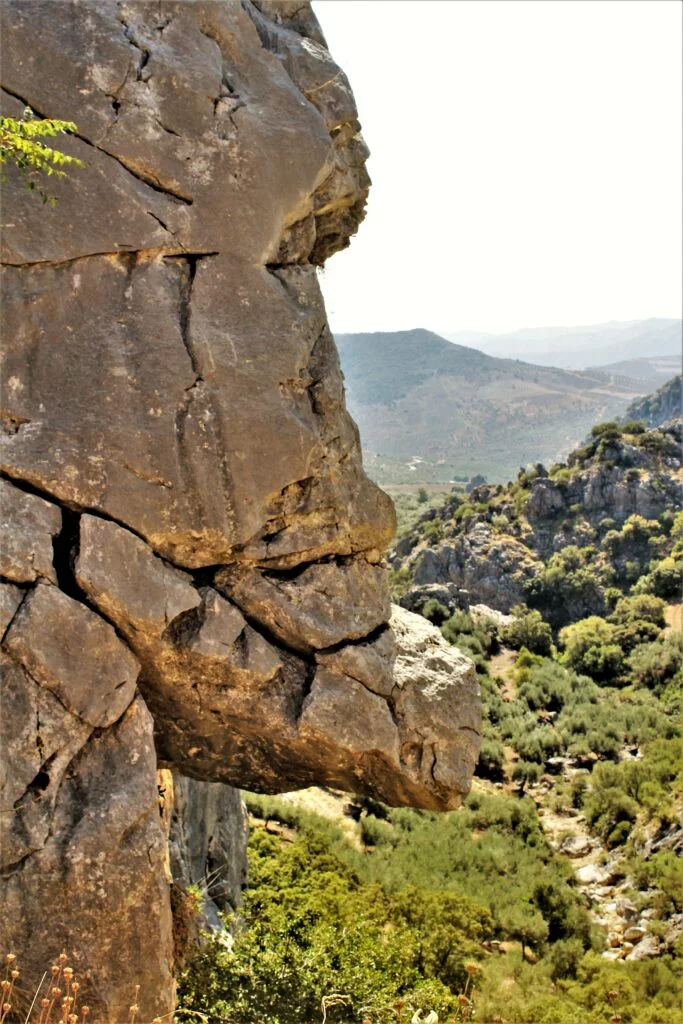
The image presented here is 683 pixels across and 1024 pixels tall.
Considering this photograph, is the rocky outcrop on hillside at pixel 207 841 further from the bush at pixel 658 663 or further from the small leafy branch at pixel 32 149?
the bush at pixel 658 663

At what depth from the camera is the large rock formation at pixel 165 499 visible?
577 centimetres

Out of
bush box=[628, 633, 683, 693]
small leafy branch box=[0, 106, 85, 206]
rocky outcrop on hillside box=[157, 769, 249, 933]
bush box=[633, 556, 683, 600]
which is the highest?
small leafy branch box=[0, 106, 85, 206]

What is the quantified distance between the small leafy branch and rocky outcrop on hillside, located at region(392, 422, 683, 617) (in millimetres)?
32306

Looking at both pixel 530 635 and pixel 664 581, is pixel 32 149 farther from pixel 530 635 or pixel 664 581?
pixel 664 581

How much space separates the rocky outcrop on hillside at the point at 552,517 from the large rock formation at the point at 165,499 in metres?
30.5

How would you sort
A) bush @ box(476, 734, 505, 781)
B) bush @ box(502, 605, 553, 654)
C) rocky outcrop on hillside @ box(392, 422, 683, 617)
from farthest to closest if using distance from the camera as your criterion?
rocky outcrop on hillside @ box(392, 422, 683, 617) → bush @ box(502, 605, 553, 654) → bush @ box(476, 734, 505, 781)

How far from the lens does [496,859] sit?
53.6ft

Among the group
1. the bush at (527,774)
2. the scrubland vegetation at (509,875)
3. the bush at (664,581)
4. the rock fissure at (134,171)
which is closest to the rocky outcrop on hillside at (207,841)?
the scrubland vegetation at (509,875)

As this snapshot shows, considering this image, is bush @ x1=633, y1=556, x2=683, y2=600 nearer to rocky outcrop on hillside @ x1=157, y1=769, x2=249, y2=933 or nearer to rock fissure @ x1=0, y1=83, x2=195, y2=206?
rocky outcrop on hillside @ x1=157, y1=769, x2=249, y2=933

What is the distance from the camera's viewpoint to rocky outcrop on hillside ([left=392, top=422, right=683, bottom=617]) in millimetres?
39438

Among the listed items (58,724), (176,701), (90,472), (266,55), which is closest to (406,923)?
(176,701)

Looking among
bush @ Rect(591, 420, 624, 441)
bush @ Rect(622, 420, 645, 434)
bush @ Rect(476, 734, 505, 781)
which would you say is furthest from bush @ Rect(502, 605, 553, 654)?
bush @ Rect(622, 420, 645, 434)

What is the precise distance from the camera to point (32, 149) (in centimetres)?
541

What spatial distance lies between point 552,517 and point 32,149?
4019 centimetres
